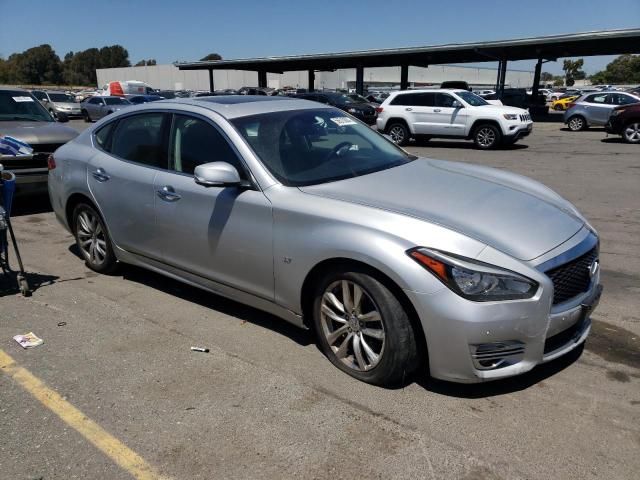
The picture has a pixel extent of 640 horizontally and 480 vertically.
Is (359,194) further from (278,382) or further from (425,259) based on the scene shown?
(278,382)

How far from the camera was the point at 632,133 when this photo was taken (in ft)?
55.2

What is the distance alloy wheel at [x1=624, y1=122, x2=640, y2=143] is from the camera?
16719 mm

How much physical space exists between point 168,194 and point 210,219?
1.72ft

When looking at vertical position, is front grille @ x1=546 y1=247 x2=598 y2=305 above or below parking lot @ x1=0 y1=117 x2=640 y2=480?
above

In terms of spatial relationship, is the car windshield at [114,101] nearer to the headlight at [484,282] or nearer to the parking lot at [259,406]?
the parking lot at [259,406]

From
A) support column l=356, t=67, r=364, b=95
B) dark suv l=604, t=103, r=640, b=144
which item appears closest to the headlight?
dark suv l=604, t=103, r=640, b=144

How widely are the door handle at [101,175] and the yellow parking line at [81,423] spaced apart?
1.73 metres

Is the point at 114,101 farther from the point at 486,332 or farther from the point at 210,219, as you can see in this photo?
the point at 486,332

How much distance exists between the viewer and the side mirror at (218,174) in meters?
3.45

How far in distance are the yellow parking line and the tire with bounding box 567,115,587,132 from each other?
23.3m

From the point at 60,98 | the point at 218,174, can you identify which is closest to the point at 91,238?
the point at 218,174

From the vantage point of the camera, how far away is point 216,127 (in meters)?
3.88

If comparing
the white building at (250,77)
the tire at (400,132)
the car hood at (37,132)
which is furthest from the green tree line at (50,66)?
the car hood at (37,132)

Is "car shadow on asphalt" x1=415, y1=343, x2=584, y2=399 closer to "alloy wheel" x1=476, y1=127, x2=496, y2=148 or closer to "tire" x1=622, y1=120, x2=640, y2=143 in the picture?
"alloy wheel" x1=476, y1=127, x2=496, y2=148
